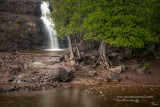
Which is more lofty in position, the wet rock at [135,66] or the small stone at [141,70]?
the wet rock at [135,66]

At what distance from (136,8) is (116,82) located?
838 cm

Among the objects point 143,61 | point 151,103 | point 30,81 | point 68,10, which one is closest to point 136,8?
point 143,61

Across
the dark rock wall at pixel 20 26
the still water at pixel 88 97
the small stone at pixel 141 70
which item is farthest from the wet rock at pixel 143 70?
the dark rock wall at pixel 20 26

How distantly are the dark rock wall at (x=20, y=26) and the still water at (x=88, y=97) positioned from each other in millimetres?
23120

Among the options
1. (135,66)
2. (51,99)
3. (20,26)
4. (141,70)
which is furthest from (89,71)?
(20,26)

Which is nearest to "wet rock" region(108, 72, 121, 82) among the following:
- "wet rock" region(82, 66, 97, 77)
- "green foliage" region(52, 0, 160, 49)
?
"wet rock" region(82, 66, 97, 77)

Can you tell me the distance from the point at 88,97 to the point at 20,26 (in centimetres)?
3110

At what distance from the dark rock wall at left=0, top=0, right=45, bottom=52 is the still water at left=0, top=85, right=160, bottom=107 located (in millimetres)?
23120

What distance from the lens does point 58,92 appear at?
11.5 meters

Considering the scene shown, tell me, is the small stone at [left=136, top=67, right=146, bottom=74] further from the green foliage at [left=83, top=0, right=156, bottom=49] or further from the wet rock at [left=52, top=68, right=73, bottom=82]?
the wet rock at [left=52, top=68, right=73, bottom=82]

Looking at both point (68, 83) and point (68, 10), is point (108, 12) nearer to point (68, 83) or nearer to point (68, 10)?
point (68, 10)

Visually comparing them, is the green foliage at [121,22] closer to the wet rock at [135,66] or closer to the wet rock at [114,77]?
the wet rock at [135,66]

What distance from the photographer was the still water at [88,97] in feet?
30.3

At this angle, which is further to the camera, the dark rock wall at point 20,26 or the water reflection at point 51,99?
the dark rock wall at point 20,26
